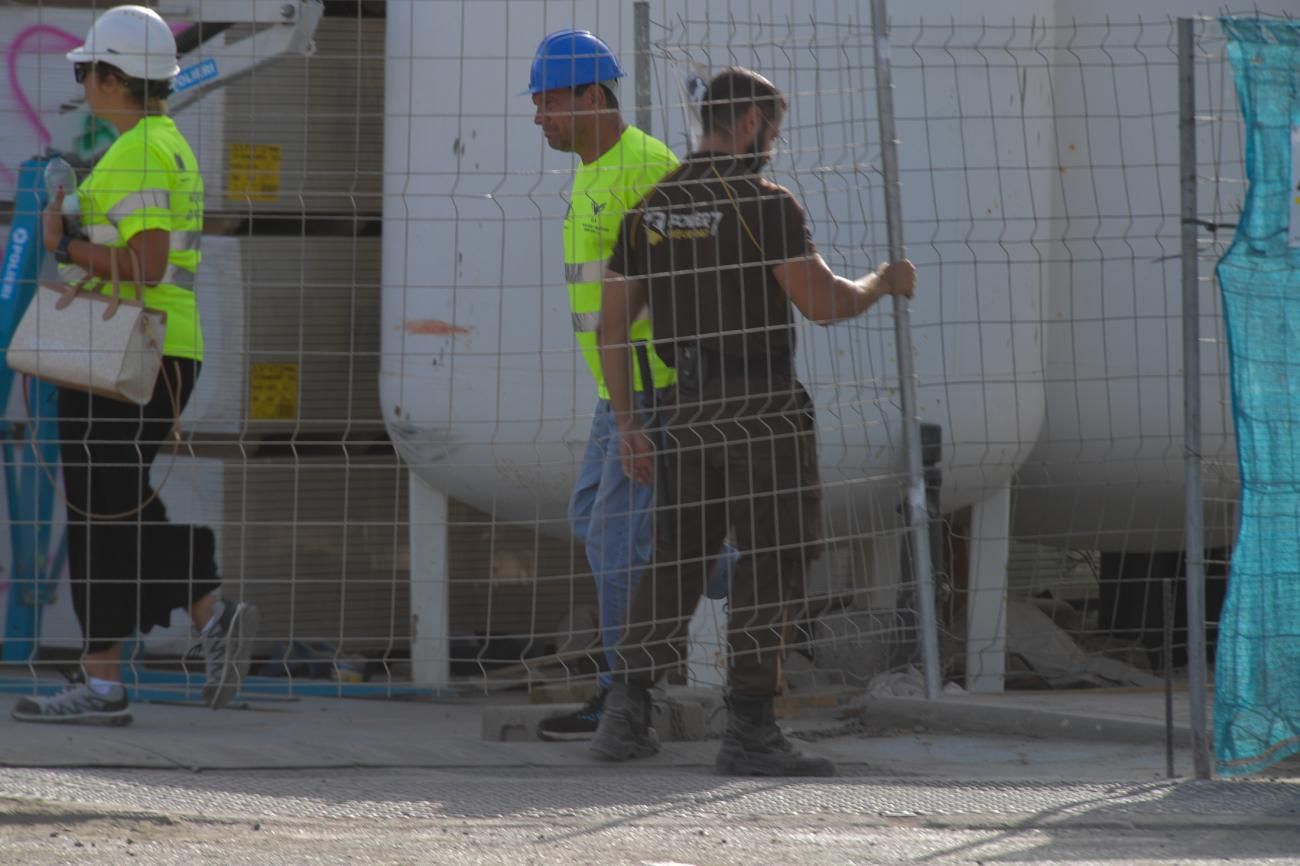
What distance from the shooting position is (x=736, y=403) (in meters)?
4.31

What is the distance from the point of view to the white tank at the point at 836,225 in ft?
18.1

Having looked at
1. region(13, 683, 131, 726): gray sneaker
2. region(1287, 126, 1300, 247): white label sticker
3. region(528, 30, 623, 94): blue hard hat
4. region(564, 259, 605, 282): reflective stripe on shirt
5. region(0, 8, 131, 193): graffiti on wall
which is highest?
region(0, 8, 131, 193): graffiti on wall

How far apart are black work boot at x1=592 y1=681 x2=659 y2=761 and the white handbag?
139cm

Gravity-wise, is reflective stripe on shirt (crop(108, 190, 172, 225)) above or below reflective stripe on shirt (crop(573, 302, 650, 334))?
above

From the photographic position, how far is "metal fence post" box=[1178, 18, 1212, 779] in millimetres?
4164

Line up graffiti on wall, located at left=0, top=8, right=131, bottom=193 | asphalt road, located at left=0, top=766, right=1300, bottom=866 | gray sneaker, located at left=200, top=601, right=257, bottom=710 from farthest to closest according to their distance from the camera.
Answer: graffiti on wall, located at left=0, top=8, right=131, bottom=193 < gray sneaker, located at left=200, top=601, right=257, bottom=710 < asphalt road, located at left=0, top=766, right=1300, bottom=866

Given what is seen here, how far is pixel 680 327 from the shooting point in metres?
4.40

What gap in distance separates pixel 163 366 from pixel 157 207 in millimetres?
409

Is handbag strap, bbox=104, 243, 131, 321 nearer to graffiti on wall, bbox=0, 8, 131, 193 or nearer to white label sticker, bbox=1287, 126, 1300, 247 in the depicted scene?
graffiti on wall, bbox=0, 8, 131, 193

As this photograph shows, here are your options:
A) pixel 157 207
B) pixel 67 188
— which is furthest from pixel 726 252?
pixel 67 188

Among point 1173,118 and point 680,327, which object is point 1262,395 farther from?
point 1173,118

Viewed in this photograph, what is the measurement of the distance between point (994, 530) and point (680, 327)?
1.84 meters

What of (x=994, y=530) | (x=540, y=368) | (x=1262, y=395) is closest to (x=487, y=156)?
(x=540, y=368)

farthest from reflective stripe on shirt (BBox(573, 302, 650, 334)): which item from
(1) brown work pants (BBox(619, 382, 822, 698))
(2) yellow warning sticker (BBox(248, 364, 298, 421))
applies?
(2) yellow warning sticker (BBox(248, 364, 298, 421))
